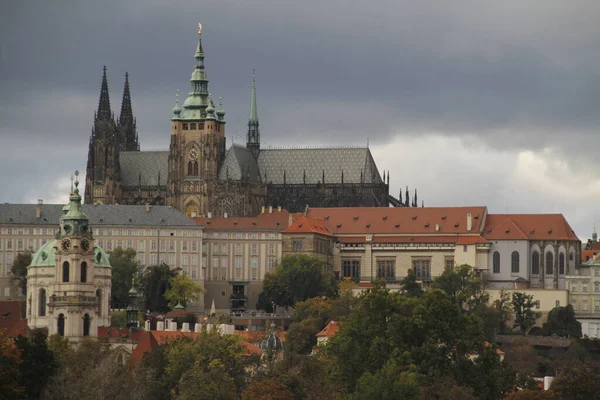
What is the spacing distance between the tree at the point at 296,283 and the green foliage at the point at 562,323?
19038 millimetres

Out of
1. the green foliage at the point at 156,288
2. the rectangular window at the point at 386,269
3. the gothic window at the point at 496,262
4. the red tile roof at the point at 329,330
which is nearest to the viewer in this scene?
the red tile roof at the point at 329,330

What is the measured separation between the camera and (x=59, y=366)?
374 ft

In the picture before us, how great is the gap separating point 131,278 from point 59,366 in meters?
65.1

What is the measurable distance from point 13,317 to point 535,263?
179 feet

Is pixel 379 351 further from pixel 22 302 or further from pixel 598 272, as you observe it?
pixel 598 272

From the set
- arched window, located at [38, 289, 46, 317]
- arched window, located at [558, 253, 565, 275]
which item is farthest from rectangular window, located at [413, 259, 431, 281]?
arched window, located at [38, 289, 46, 317]

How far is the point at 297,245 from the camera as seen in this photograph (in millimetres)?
189000

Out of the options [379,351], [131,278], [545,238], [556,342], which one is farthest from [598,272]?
[379,351]

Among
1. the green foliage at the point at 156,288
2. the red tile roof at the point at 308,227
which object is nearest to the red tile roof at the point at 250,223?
the red tile roof at the point at 308,227

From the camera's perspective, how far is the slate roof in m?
190

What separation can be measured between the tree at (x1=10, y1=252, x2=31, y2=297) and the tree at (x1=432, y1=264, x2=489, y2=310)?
32367mm

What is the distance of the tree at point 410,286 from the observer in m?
176

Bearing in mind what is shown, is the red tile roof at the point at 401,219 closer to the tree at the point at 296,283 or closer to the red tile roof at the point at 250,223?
the red tile roof at the point at 250,223

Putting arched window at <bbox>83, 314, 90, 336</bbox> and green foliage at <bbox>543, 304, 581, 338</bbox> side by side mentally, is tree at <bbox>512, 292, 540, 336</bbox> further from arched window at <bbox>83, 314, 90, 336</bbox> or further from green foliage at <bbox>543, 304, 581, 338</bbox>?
arched window at <bbox>83, 314, 90, 336</bbox>
